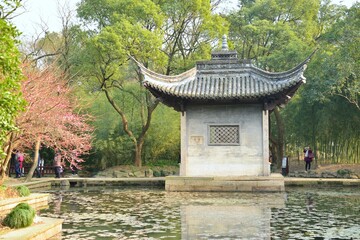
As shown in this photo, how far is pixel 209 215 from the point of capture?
35.5ft

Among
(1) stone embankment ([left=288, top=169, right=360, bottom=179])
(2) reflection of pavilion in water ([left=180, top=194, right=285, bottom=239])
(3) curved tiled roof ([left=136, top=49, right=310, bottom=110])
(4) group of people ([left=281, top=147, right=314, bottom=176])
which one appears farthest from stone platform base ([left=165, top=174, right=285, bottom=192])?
(4) group of people ([left=281, top=147, right=314, bottom=176])

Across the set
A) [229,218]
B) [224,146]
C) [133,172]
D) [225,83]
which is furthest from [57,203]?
[133,172]

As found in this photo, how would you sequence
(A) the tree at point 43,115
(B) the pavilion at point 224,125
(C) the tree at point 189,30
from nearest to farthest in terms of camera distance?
(A) the tree at point 43,115
(B) the pavilion at point 224,125
(C) the tree at point 189,30

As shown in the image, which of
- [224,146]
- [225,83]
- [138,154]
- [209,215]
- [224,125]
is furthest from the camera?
[138,154]

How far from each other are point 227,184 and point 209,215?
6307 millimetres

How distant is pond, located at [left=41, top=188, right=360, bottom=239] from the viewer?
337 inches

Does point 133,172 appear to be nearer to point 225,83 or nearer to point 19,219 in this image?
point 225,83

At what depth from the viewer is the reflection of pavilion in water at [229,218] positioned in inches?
333

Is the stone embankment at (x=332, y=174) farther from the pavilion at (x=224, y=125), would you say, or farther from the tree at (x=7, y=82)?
the tree at (x=7, y=82)

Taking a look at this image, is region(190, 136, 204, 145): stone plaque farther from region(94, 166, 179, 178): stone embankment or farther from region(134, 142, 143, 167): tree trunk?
region(134, 142, 143, 167): tree trunk

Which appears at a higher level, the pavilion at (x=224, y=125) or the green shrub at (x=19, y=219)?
the pavilion at (x=224, y=125)

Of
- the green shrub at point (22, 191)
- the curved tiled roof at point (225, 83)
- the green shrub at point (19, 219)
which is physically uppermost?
the curved tiled roof at point (225, 83)

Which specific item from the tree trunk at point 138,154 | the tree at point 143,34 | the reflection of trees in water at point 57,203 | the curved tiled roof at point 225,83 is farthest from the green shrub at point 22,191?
the tree trunk at point 138,154

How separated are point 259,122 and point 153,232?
10086mm
